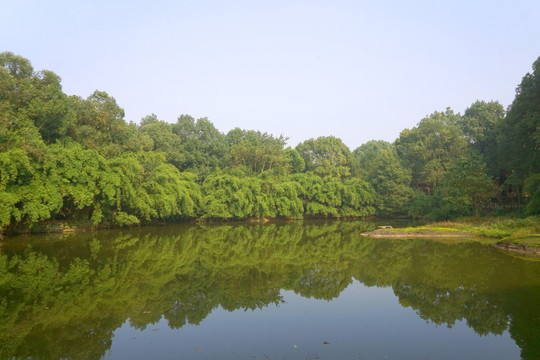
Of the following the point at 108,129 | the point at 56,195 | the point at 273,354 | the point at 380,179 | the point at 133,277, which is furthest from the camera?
the point at 380,179

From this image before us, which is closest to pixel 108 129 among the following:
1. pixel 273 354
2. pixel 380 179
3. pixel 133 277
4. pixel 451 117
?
pixel 133 277

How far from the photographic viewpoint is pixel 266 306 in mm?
10023

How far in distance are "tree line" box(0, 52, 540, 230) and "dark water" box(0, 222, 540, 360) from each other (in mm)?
8929

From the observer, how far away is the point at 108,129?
3388 centimetres

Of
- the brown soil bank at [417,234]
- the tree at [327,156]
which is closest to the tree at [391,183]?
the tree at [327,156]

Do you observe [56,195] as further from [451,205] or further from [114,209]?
[451,205]

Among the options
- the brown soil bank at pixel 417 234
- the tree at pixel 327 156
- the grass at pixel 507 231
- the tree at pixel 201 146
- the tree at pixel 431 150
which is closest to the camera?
the grass at pixel 507 231

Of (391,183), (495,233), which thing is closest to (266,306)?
(495,233)

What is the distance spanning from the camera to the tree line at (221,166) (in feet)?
78.3

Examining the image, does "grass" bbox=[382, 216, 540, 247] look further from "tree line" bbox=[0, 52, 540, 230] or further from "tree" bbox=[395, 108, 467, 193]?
"tree" bbox=[395, 108, 467, 193]

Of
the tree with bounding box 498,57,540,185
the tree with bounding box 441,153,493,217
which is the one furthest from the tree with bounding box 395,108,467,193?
the tree with bounding box 441,153,493,217

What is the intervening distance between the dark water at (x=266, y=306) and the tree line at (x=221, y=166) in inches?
352

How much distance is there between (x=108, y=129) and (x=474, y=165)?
3302 centimetres

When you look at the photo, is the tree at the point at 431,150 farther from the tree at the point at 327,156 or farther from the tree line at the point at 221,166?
the tree at the point at 327,156
